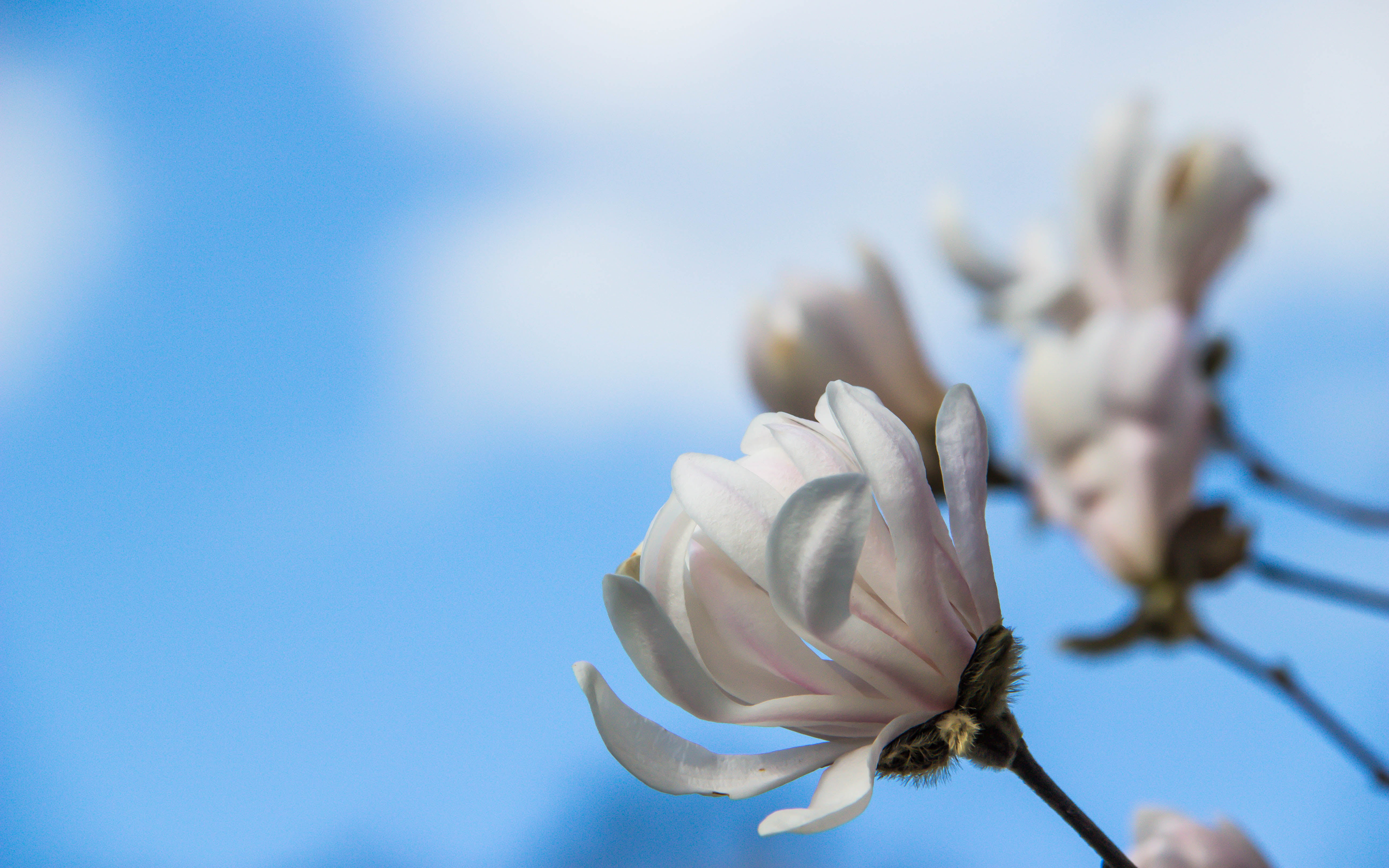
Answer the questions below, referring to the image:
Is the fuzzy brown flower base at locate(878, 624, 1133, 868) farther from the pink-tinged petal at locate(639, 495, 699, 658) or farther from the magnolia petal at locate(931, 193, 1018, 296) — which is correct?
the magnolia petal at locate(931, 193, 1018, 296)

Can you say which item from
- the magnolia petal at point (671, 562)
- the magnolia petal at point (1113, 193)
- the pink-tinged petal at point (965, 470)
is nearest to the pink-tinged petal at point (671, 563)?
the magnolia petal at point (671, 562)

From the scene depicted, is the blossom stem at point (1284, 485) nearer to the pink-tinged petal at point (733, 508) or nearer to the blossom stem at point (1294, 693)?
the blossom stem at point (1294, 693)

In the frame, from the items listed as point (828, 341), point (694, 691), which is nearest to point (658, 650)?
point (694, 691)

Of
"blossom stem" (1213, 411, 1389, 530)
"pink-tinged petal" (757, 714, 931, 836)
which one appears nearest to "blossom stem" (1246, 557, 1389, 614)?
"blossom stem" (1213, 411, 1389, 530)

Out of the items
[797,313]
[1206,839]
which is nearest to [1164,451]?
[797,313]

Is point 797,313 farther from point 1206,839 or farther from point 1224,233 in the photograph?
point 1206,839

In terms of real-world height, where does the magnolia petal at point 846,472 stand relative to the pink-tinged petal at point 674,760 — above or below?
above

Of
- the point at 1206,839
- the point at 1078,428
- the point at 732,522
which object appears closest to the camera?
the point at 732,522
